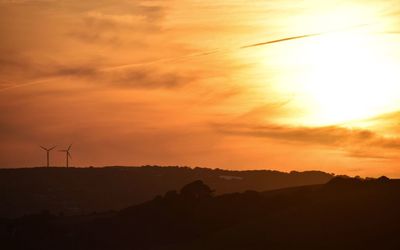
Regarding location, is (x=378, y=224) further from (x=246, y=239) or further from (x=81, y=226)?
(x=81, y=226)

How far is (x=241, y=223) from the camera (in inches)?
4887

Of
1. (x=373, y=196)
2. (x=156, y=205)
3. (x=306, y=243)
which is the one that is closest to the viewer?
(x=306, y=243)

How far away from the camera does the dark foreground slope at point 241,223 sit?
110m

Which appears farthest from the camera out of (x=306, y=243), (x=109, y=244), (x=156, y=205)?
(x=156, y=205)

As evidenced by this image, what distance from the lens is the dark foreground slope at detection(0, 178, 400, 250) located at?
11012 centimetres

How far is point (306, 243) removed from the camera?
4281 inches

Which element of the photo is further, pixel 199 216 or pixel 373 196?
pixel 199 216

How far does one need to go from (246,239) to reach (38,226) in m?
44.2

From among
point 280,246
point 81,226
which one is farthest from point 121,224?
point 280,246

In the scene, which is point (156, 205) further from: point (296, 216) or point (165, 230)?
point (296, 216)

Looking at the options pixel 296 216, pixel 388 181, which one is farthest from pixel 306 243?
pixel 388 181

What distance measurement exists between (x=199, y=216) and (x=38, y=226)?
1003 inches

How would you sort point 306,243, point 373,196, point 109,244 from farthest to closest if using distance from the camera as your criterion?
point 109,244, point 373,196, point 306,243

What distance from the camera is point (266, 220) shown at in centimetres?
12125
